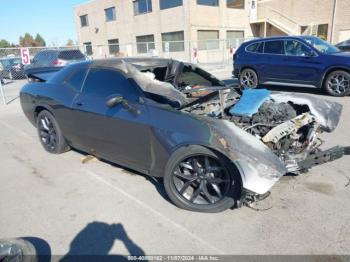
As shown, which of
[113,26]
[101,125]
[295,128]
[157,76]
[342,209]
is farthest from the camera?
[113,26]

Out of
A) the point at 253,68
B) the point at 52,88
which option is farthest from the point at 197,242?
the point at 253,68

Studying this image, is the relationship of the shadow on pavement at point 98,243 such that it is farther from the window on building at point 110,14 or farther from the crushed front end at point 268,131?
the window on building at point 110,14

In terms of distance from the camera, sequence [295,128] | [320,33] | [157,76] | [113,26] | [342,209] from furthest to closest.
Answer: [113,26] → [320,33] → [157,76] → [295,128] → [342,209]

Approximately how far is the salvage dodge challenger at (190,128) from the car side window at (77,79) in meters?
0.02

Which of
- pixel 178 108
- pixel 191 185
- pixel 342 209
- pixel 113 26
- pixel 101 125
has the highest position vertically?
pixel 113 26

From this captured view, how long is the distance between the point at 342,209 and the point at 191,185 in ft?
5.20

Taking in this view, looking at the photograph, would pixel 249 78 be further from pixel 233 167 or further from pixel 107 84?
pixel 233 167

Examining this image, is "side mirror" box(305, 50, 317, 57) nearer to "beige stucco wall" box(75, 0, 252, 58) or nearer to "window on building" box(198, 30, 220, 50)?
"beige stucco wall" box(75, 0, 252, 58)

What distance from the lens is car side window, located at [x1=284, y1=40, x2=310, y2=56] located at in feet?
28.2

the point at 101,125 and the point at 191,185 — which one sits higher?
the point at 101,125

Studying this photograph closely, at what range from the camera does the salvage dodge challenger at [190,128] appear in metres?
2.91

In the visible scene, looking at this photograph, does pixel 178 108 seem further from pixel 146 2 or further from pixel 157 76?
pixel 146 2

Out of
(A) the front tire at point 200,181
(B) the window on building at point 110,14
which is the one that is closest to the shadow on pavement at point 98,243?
(A) the front tire at point 200,181

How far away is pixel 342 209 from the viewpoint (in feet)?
10.2
